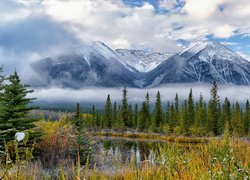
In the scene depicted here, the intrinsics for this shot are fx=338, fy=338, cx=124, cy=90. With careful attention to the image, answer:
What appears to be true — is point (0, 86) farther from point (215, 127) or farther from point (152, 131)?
point (152, 131)

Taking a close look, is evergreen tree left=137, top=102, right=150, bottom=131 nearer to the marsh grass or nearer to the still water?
the still water

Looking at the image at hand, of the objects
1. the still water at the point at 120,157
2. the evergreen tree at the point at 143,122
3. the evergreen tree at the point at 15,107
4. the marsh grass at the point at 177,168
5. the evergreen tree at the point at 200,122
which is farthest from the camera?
the evergreen tree at the point at 143,122

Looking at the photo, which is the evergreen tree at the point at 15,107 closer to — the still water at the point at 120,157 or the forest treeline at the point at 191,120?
the still water at the point at 120,157

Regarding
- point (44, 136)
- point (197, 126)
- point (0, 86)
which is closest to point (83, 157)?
point (44, 136)

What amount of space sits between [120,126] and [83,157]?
78.8 metres

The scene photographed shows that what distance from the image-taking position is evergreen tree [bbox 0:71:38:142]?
528 inches

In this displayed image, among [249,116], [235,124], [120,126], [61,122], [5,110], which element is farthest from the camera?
[120,126]

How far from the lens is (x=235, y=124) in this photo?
7438 cm

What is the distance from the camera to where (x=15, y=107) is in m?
13.6

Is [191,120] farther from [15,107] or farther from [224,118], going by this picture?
[15,107]

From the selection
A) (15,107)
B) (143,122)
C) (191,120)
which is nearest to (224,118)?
(191,120)

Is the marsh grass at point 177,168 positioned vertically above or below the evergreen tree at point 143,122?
above

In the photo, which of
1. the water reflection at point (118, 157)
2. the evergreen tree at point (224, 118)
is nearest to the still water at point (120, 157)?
the water reflection at point (118, 157)

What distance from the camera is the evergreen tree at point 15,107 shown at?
44.0 feet
